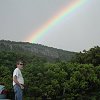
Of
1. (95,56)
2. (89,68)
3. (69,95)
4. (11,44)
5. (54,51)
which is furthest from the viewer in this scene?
(54,51)

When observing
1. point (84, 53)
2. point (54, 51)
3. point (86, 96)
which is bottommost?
point (86, 96)

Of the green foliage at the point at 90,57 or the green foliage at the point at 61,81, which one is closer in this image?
the green foliage at the point at 61,81

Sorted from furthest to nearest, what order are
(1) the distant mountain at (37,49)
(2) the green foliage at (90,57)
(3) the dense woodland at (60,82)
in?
(1) the distant mountain at (37,49) → (2) the green foliage at (90,57) → (3) the dense woodland at (60,82)

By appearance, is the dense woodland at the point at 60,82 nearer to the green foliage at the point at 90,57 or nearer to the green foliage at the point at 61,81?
the green foliage at the point at 61,81

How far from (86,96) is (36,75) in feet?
7.84

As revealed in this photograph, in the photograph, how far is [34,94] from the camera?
1602 cm

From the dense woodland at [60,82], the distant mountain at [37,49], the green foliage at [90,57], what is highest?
the distant mountain at [37,49]

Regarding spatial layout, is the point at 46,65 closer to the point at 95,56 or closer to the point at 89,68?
the point at 89,68

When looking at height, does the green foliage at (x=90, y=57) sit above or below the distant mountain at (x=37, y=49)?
below

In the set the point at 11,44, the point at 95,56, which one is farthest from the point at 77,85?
the point at 11,44

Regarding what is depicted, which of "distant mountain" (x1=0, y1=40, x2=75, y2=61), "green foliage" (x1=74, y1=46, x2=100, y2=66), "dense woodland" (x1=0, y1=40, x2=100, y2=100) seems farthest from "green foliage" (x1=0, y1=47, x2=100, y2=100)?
"distant mountain" (x1=0, y1=40, x2=75, y2=61)

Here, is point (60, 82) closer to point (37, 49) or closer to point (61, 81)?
point (61, 81)

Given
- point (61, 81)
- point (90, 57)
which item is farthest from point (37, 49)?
point (61, 81)

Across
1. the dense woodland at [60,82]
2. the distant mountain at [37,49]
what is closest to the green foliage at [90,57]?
the dense woodland at [60,82]
